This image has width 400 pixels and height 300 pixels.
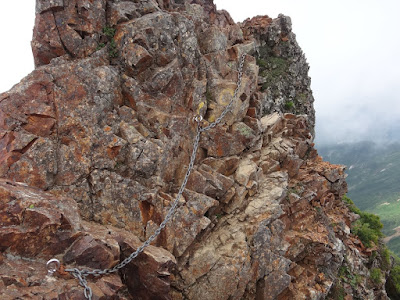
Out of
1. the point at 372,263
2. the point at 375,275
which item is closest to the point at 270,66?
the point at 372,263

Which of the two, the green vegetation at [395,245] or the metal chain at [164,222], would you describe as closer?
the metal chain at [164,222]

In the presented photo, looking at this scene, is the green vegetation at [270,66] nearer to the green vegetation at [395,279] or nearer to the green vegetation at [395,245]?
the green vegetation at [395,279]

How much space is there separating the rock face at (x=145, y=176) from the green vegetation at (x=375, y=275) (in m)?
0.93

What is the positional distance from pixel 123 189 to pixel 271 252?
10.1 meters

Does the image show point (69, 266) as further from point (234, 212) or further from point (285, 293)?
point (285, 293)

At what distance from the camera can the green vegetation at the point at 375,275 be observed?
79.6 ft

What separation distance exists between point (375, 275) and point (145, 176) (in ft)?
71.9

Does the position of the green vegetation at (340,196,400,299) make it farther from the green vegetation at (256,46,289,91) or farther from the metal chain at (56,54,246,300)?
the green vegetation at (256,46,289,91)

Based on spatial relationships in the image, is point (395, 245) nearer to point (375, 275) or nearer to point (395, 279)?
point (395, 279)

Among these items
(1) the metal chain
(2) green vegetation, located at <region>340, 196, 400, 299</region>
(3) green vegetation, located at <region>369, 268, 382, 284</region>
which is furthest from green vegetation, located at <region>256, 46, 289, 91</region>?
(3) green vegetation, located at <region>369, 268, 382, 284</region>

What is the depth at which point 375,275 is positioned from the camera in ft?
79.9

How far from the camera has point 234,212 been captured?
1952 cm

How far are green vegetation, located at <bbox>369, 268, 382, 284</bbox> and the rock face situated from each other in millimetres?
935

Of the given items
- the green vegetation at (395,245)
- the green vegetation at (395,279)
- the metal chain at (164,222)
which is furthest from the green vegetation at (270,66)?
the green vegetation at (395,245)
